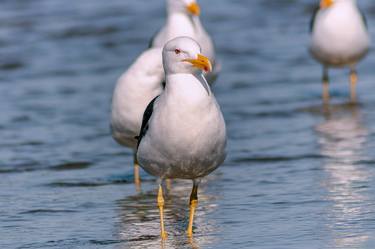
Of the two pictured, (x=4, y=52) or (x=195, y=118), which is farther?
(x=4, y=52)

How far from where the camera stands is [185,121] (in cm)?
661

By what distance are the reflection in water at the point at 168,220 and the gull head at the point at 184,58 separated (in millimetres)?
1074

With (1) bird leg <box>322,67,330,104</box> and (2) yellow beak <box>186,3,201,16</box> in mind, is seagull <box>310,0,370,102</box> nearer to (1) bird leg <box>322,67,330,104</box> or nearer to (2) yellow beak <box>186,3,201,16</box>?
(1) bird leg <box>322,67,330,104</box>

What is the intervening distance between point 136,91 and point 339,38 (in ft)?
16.6

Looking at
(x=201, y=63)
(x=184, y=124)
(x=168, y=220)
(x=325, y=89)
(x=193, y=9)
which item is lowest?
(x=168, y=220)

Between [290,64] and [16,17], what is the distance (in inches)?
277

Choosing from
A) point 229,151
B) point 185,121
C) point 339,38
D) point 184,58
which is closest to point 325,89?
point 339,38

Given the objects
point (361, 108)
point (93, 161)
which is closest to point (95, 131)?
point (93, 161)

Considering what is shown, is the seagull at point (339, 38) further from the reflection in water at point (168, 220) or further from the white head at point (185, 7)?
the reflection in water at point (168, 220)

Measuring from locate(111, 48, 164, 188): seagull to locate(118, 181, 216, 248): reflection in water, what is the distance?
0.57 meters

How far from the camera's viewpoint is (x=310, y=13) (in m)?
19.4

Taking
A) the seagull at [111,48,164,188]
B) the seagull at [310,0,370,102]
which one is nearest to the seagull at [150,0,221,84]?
the seagull at [111,48,164,188]

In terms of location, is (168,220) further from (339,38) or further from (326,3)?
(326,3)

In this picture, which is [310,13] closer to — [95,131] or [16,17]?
[16,17]
